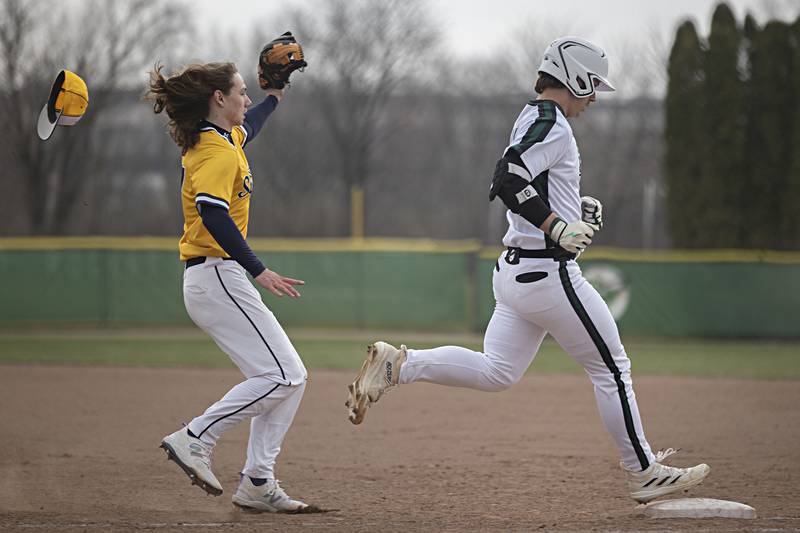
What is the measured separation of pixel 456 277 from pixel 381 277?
1.25 m

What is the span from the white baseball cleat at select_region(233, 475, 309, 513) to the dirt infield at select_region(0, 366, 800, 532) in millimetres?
73

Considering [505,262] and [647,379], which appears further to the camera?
[647,379]

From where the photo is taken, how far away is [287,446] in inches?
292

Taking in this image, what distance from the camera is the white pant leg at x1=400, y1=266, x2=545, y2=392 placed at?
512 cm

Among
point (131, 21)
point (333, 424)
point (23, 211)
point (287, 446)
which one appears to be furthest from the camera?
point (131, 21)

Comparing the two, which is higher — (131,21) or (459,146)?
(131,21)

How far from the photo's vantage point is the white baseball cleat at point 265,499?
513 cm

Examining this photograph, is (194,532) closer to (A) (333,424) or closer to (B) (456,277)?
(A) (333,424)

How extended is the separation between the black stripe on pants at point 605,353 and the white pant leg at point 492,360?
32 cm

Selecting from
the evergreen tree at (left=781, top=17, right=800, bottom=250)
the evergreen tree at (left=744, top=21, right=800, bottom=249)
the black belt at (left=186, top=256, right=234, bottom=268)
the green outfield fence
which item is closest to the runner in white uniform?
the black belt at (left=186, top=256, right=234, bottom=268)

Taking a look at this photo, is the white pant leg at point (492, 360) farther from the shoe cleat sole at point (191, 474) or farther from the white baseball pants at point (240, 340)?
the shoe cleat sole at point (191, 474)

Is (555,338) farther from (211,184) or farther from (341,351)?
(341,351)

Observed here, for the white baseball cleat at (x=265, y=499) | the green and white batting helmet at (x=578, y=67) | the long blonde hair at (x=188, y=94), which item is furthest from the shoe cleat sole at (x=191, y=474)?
the green and white batting helmet at (x=578, y=67)

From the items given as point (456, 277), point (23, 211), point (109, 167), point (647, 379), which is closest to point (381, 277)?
point (456, 277)
